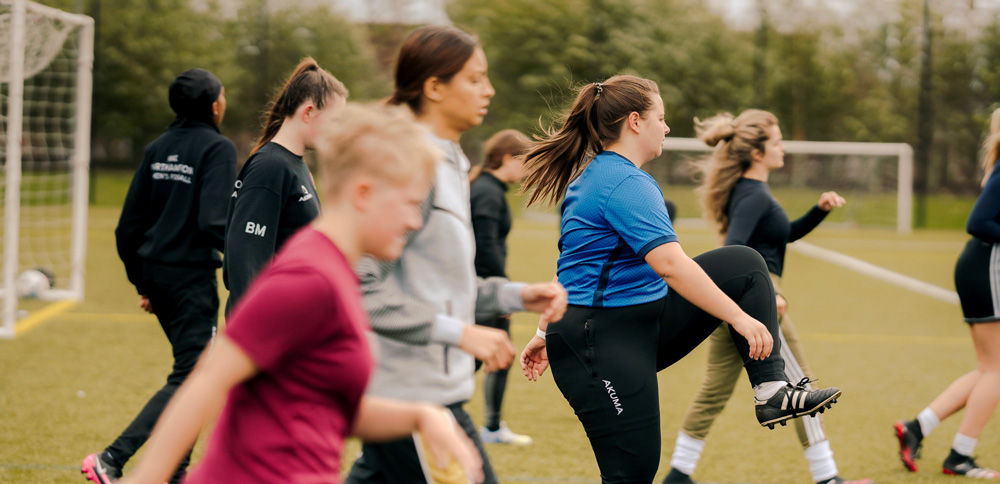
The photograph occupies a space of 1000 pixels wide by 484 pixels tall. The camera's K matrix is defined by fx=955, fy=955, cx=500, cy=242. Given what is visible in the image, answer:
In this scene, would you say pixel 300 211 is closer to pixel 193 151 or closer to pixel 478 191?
pixel 193 151

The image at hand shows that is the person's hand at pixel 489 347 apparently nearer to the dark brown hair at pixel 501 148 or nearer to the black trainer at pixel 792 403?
the black trainer at pixel 792 403

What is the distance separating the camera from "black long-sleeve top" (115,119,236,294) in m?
4.27

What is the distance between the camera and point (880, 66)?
40.1 metres

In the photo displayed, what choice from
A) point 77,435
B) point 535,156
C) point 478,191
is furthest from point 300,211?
point 77,435

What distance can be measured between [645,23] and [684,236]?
71.7 ft

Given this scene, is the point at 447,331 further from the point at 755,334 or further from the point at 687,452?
the point at 687,452

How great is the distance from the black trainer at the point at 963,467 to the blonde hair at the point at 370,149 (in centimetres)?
419

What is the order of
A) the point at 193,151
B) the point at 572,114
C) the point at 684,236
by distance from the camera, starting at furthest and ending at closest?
the point at 684,236, the point at 193,151, the point at 572,114

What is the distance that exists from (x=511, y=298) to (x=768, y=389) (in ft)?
4.55

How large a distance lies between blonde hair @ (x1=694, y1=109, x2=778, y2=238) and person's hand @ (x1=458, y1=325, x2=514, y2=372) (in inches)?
113

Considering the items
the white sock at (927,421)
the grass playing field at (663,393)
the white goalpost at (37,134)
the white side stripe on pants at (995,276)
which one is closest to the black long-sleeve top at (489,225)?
the grass playing field at (663,393)

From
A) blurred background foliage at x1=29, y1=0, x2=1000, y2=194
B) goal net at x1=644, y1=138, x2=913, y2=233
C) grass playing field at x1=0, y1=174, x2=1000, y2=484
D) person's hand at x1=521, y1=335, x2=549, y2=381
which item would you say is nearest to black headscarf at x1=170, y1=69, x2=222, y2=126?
grass playing field at x1=0, y1=174, x2=1000, y2=484

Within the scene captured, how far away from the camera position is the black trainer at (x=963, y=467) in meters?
4.98

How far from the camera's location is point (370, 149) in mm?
1848
